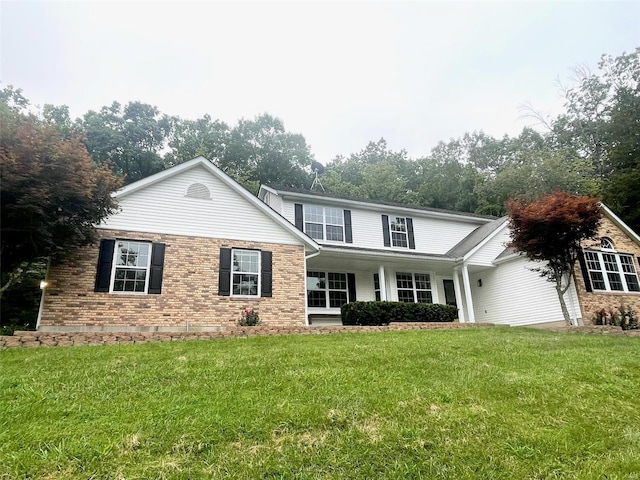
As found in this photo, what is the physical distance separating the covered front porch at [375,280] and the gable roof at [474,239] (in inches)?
28.2

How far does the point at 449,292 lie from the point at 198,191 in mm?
11544

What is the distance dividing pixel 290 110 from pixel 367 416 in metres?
35.6

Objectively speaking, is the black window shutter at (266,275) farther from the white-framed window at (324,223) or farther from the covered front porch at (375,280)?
the white-framed window at (324,223)

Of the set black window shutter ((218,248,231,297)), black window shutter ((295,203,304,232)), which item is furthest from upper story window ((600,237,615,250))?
black window shutter ((218,248,231,297))

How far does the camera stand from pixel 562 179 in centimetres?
2550

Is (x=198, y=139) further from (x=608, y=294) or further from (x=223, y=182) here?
(x=608, y=294)

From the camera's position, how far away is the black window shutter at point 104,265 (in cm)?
1105

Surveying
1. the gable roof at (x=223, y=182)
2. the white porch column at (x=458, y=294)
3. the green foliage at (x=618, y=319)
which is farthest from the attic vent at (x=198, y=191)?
the green foliage at (x=618, y=319)

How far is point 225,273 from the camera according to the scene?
12.4m

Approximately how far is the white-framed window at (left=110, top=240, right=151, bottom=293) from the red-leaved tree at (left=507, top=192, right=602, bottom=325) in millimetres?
11481

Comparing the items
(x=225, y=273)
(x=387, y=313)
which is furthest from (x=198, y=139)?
(x=387, y=313)

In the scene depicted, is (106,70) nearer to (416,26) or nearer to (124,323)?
(124,323)

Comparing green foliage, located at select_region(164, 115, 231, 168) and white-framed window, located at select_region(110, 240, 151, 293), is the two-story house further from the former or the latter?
green foliage, located at select_region(164, 115, 231, 168)

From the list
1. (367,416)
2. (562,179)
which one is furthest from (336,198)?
(562,179)
